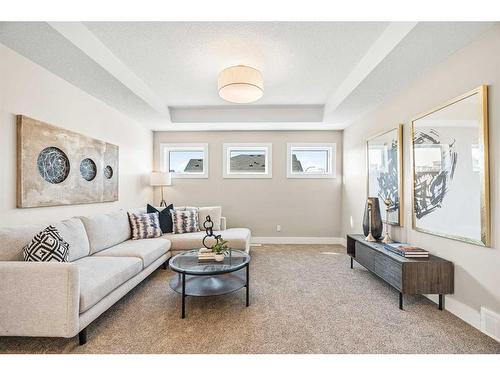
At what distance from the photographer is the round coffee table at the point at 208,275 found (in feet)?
7.41

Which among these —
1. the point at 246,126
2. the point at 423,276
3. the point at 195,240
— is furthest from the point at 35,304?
the point at 246,126

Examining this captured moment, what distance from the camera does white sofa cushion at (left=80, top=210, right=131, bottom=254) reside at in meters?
2.80

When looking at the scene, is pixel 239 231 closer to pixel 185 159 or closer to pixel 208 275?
pixel 208 275

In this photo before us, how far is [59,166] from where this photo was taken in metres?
2.72

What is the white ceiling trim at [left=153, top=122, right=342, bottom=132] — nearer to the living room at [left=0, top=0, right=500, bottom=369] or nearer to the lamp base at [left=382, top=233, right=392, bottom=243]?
the living room at [left=0, top=0, right=500, bottom=369]

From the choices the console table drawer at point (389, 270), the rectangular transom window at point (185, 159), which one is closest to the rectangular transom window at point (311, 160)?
the rectangular transom window at point (185, 159)

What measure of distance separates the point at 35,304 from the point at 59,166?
63.8 inches

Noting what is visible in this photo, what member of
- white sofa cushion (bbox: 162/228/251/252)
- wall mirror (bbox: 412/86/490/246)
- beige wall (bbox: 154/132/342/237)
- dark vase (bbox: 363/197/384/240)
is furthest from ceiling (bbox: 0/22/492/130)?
white sofa cushion (bbox: 162/228/251/252)

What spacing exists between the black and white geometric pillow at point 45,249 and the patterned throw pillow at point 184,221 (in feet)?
6.44

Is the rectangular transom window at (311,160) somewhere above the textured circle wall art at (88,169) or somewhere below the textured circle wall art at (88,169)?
above

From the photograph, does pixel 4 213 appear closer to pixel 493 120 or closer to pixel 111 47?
pixel 111 47

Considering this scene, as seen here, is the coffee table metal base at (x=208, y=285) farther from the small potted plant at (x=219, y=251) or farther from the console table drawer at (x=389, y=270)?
the console table drawer at (x=389, y=270)

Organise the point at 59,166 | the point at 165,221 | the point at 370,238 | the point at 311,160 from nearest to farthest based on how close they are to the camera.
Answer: the point at 59,166 → the point at 370,238 → the point at 165,221 → the point at 311,160

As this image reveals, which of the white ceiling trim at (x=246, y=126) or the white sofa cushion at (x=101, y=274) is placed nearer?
the white sofa cushion at (x=101, y=274)
